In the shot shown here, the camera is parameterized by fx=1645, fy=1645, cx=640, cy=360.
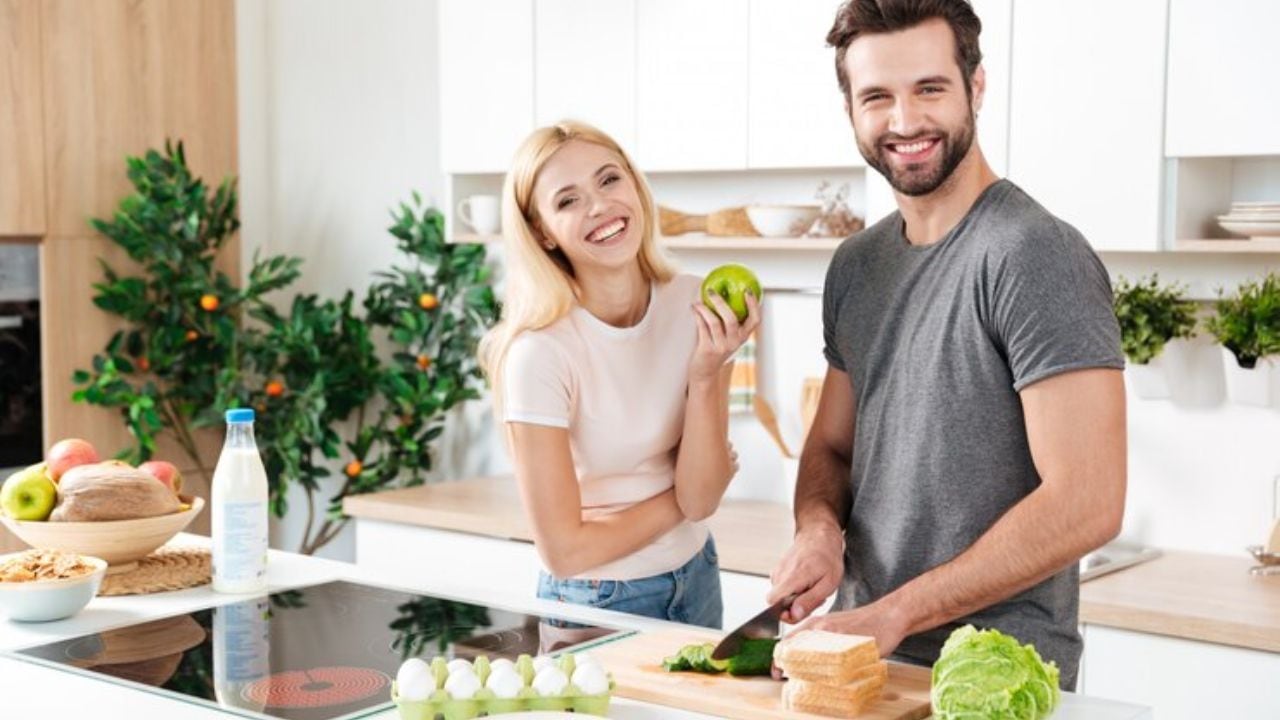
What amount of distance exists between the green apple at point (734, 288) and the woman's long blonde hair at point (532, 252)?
0.22m

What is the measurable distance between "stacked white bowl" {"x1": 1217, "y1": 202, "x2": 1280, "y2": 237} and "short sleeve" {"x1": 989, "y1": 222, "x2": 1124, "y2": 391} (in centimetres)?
117

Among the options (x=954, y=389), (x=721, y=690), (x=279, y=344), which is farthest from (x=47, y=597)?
(x=279, y=344)

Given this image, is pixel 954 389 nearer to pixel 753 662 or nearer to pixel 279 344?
pixel 753 662

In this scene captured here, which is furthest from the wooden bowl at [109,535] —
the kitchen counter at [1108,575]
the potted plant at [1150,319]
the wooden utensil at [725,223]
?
the potted plant at [1150,319]

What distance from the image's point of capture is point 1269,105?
9.71 feet

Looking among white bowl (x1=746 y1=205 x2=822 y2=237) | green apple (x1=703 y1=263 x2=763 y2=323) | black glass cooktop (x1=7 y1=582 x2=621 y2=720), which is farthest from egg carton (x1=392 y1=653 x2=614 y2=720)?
white bowl (x1=746 y1=205 x2=822 y2=237)

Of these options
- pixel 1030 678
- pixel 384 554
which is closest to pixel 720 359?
pixel 1030 678

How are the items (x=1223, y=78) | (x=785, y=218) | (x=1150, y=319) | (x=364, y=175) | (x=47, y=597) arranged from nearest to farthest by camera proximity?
(x=47, y=597) → (x=1223, y=78) → (x=1150, y=319) → (x=785, y=218) → (x=364, y=175)

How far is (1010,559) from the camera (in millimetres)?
1982

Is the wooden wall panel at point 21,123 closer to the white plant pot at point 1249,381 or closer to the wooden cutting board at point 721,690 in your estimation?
the wooden cutting board at point 721,690

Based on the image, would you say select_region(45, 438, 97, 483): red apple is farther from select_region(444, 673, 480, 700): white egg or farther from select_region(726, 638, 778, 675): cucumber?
select_region(726, 638, 778, 675): cucumber

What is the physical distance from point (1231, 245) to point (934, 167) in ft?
3.95

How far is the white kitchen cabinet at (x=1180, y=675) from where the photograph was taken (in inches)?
106

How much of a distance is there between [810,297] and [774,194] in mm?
266
